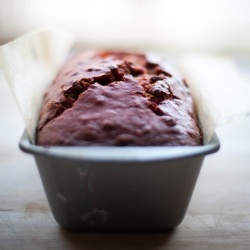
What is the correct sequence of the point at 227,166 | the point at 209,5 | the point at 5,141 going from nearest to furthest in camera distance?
the point at 227,166 → the point at 5,141 → the point at 209,5

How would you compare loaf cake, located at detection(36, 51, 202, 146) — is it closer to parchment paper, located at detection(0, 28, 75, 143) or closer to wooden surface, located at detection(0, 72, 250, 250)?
parchment paper, located at detection(0, 28, 75, 143)

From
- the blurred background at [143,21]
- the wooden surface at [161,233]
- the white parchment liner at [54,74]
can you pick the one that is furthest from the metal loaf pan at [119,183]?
the blurred background at [143,21]

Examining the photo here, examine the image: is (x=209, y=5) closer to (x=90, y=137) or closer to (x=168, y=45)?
(x=168, y=45)

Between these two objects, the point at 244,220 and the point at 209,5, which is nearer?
the point at 244,220

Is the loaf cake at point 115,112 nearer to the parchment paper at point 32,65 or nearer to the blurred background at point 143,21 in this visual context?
the parchment paper at point 32,65

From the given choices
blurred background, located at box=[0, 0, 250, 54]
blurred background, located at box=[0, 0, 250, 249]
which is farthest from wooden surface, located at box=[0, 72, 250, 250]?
blurred background, located at box=[0, 0, 250, 54]

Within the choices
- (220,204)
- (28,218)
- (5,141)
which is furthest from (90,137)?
(5,141)

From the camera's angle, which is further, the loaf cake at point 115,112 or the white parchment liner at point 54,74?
the white parchment liner at point 54,74
